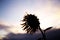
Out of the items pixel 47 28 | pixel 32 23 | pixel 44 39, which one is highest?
pixel 32 23

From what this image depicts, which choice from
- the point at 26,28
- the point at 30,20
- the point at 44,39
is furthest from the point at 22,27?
the point at 44,39

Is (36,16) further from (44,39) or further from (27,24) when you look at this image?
(44,39)

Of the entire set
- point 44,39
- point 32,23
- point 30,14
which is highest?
point 30,14

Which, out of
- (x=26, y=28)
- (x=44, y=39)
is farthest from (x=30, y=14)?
(x=44, y=39)

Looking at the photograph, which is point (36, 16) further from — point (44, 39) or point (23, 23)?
point (44, 39)

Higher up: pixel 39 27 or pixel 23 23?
pixel 23 23

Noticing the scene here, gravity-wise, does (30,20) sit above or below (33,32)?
above

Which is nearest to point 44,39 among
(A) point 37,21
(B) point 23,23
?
(A) point 37,21

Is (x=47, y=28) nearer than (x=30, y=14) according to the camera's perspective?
Yes

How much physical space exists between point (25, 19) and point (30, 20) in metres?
1.21

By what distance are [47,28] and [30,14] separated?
474 cm

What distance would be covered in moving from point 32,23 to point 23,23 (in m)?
2.30

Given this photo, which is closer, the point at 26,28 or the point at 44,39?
the point at 44,39

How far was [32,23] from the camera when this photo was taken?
25203 millimetres
